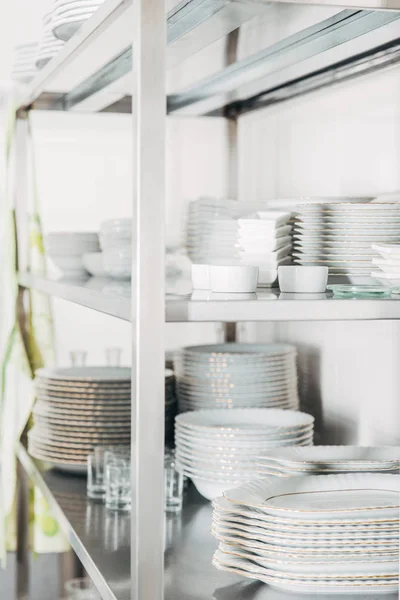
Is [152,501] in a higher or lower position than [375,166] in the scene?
lower

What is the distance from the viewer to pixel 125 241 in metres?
1.74

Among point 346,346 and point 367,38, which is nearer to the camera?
point 367,38

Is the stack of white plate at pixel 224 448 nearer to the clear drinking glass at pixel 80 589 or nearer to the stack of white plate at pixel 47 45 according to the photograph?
the stack of white plate at pixel 47 45

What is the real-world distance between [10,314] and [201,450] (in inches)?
34.8

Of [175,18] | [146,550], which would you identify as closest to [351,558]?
[146,550]

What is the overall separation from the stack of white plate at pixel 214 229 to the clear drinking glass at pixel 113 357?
54 centimetres

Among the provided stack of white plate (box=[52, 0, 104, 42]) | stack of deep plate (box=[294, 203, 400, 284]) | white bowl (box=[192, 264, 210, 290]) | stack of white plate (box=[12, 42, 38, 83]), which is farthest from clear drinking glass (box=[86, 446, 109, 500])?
stack of white plate (box=[12, 42, 38, 83])

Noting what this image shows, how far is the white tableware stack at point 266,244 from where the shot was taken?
1.30 metres

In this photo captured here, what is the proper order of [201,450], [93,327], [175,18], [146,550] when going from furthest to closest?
[93,327] < [201,450] < [175,18] < [146,550]

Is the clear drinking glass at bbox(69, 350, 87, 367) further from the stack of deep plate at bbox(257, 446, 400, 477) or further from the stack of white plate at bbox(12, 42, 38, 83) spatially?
the stack of deep plate at bbox(257, 446, 400, 477)

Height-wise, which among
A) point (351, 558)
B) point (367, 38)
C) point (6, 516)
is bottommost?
point (6, 516)

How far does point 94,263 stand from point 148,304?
0.96 meters

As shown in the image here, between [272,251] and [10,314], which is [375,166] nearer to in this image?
[272,251]

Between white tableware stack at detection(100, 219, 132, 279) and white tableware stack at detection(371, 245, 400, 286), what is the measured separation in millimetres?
679
